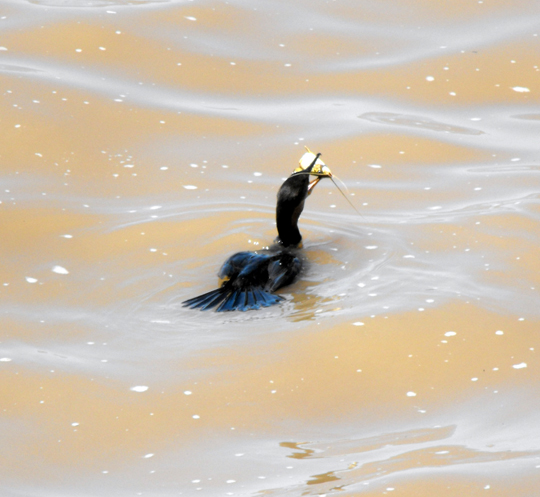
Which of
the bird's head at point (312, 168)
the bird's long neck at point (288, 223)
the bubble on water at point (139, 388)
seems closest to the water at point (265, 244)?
the bubble on water at point (139, 388)

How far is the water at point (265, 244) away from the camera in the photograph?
3359 mm

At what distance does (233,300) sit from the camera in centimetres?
433

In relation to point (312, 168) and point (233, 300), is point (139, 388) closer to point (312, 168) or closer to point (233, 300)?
point (233, 300)

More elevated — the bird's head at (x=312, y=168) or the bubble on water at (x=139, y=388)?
the bird's head at (x=312, y=168)

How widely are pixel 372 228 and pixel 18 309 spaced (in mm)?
2107

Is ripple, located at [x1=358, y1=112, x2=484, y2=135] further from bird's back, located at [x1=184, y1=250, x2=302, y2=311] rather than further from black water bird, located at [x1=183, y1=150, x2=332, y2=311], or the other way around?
bird's back, located at [x1=184, y1=250, x2=302, y2=311]

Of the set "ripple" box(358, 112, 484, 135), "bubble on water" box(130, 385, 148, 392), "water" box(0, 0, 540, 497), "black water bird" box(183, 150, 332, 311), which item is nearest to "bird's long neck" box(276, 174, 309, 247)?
"black water bird" box(183, 150, 332, 311)

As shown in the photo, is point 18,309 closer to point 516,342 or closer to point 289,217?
point 289,217

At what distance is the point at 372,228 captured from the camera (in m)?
5.18

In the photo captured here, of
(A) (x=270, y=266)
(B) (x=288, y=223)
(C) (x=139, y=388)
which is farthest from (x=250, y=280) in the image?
(C) (x=139, y=388)

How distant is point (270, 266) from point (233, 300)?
0.33 m

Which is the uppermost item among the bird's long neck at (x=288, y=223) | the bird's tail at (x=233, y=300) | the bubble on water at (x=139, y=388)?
the bird's long neck at (x=288, y=223)

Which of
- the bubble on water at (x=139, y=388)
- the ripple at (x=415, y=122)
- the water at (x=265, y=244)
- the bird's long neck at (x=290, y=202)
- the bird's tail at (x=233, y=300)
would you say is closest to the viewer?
the water at (x=265, y=244)

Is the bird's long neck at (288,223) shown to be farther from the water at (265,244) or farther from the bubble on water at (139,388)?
the bubble on water at (139,388)
